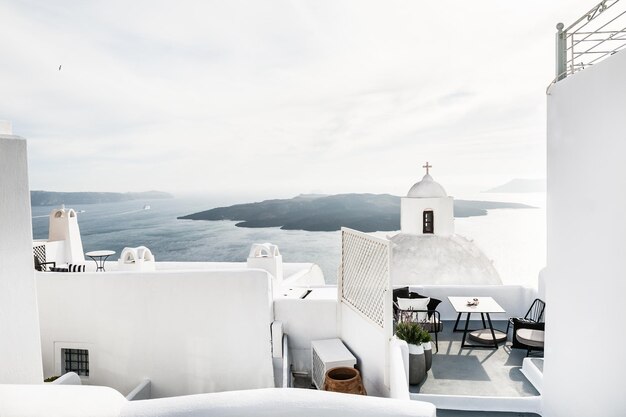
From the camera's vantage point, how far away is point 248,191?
89.2 m

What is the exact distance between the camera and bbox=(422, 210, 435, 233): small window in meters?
15.4

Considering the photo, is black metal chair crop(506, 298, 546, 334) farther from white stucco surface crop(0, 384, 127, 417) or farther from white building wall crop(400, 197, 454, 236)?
white stucco surface crop(0, 384, 127, 417)

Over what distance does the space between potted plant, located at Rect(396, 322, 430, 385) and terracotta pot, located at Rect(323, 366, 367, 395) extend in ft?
3.16

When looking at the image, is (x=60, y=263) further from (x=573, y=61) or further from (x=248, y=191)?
(x=248, y=191)

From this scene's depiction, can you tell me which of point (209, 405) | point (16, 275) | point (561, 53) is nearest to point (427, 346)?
point (561, 53)

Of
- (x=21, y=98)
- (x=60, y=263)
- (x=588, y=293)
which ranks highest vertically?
(x=21, y=98)

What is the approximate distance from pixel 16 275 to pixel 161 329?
3.79m

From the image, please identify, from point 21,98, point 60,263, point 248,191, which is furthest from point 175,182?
point 60,263

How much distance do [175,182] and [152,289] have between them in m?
49.0

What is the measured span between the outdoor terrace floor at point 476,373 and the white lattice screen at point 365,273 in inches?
65.0

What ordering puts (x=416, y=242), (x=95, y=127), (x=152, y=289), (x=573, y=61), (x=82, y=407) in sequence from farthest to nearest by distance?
1. (x=95, y=127)
2. (x=416, y=242)
3. (x=152, y=289)
4. (x=573, y=61)
5. (x=82, y=407)

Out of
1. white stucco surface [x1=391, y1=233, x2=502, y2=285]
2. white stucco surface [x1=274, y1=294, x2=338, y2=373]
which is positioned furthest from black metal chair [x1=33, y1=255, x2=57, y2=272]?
white stucco surface [x1=391, y1=233, x2=502, y2=285]

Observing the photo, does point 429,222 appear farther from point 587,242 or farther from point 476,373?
point 587,242

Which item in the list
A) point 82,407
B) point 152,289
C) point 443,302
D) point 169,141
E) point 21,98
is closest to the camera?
point 82,407
